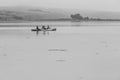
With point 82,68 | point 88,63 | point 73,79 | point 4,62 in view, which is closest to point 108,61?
point 88,63

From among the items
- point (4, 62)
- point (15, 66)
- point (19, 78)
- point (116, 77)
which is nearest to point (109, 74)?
point (116, 77)

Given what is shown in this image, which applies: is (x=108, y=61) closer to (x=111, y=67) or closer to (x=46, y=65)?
(x=111, y=67)

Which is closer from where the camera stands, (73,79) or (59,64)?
(73,79)

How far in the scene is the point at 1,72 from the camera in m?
8.34

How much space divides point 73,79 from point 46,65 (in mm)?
2318

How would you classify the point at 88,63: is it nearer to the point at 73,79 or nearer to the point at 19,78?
the point at 73,79

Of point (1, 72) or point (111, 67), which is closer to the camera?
point (1, 72)

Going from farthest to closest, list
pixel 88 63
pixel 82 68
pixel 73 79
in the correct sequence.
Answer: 1. pixel 88 63
2. pixel 82 68
3. pixel 73 79

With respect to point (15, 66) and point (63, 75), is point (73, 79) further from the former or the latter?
point (15, 66)

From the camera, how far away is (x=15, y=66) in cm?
937

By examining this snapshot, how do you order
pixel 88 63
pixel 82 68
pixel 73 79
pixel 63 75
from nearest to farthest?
pixel 73 79, pixel 63 75, pixel 82 68, pixel 88 63

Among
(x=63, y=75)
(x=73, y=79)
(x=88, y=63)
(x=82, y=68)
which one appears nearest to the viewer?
(x=73, y=79)

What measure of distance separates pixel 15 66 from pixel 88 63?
2.79m

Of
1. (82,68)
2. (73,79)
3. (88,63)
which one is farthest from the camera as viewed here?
(88,63)
